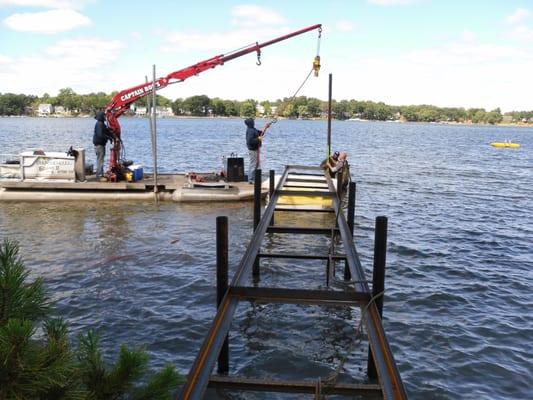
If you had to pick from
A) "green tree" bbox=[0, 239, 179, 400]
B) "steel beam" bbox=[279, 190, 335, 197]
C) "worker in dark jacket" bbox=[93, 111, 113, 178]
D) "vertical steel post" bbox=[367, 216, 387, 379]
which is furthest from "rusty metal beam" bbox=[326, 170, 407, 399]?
"worker in dark jacket" bbox=[93, 111, 113, 178]

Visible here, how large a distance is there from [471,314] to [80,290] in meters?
8.53

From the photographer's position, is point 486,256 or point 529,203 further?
point 529,203

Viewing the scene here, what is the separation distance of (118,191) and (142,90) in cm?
417

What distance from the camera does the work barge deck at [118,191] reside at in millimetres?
20312

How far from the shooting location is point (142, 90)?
838 inches

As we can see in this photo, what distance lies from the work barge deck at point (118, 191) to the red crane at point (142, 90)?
0.78 metres

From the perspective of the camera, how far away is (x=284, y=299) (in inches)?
274

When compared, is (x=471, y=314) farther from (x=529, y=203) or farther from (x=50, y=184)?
(x=529, y=203)

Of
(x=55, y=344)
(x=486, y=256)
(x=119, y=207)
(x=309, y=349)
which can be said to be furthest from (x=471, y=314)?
(x=119, y=207)

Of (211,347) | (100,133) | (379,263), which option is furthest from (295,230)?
(100,133)

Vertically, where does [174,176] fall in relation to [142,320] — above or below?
above

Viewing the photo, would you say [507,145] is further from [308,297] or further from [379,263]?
[308,297]

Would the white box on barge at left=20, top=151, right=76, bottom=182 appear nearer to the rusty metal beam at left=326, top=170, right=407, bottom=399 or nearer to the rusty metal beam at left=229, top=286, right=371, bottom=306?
the rusty metal beam at left=326, top=170, right=407, bottom=399

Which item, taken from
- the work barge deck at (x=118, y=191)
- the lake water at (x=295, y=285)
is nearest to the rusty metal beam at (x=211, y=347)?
the lake water at (x=295, y=285)
